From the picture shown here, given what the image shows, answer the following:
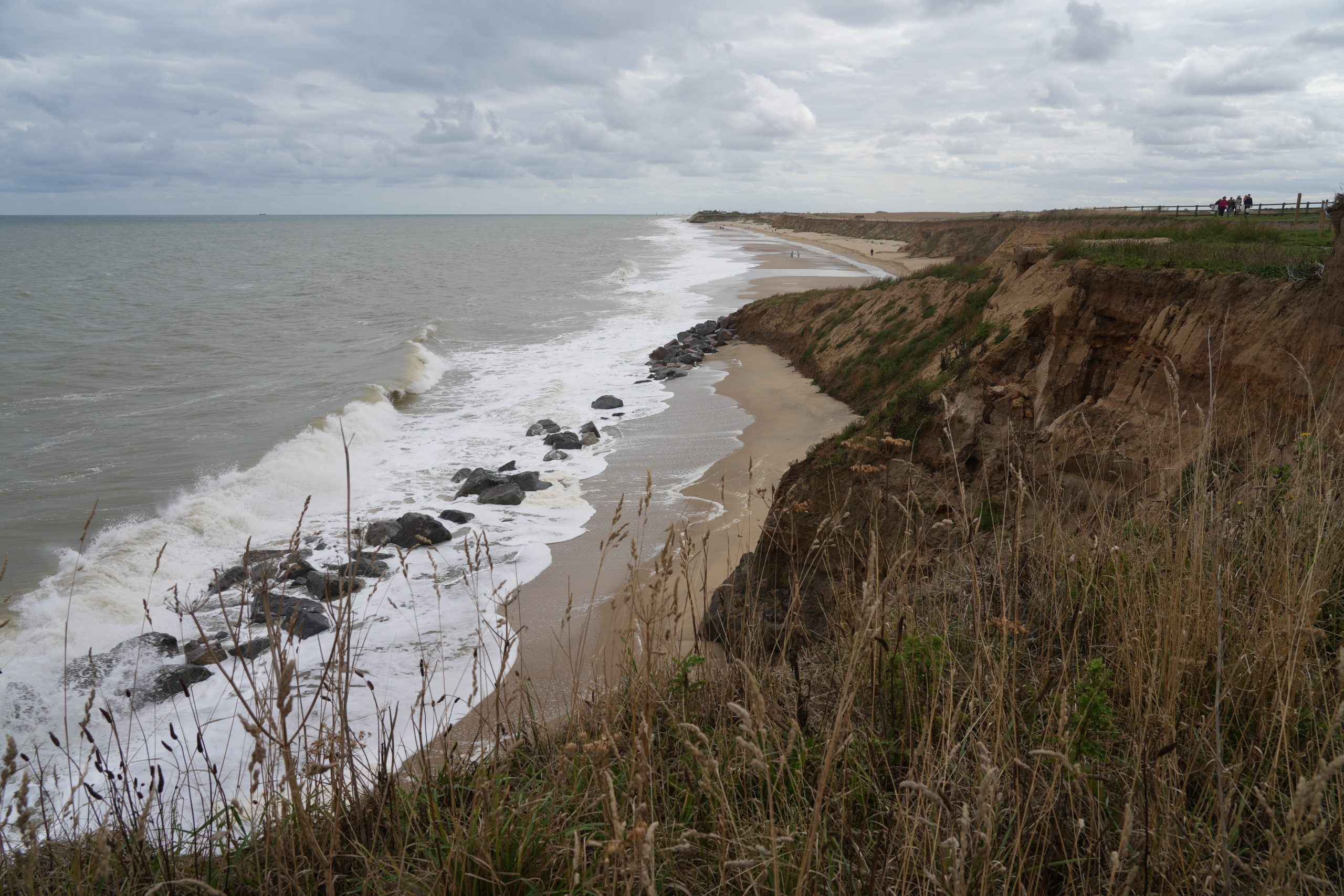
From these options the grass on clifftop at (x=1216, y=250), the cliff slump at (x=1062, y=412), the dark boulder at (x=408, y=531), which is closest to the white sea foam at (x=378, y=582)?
the dark boulder at (x=408, y=531)

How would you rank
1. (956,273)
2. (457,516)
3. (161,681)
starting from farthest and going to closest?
1. (956,273)
2. (457,516)
3. (161,681)

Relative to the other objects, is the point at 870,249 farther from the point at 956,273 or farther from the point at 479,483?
the point at 479,483

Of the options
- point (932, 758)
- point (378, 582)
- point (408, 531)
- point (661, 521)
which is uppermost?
point (378, 582)

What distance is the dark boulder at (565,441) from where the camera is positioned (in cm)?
1455

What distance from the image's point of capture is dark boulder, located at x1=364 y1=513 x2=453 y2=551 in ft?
32.3

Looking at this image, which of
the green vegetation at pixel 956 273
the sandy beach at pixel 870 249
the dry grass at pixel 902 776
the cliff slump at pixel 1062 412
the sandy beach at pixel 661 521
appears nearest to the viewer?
the dry grass at pixel 902 776

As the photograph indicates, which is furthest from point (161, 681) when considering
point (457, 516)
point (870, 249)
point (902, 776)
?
point (870, 249)

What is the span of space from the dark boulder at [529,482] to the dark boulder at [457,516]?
1.24m

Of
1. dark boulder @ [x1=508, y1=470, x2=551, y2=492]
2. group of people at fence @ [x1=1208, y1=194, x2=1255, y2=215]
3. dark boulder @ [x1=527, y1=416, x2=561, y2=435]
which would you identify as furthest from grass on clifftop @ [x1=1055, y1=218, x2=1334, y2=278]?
group of people at fence @ [x1=1208, y1=194, x2=1255, y2=215]

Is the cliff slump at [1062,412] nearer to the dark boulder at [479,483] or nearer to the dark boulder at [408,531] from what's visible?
the dark boulder at [408,531]

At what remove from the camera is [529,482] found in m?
12.2

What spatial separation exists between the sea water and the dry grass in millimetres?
415

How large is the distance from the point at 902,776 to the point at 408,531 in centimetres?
862

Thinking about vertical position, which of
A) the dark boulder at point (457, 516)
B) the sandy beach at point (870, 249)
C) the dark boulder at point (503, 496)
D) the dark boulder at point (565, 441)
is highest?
the sandy beach at point (870, 249)
